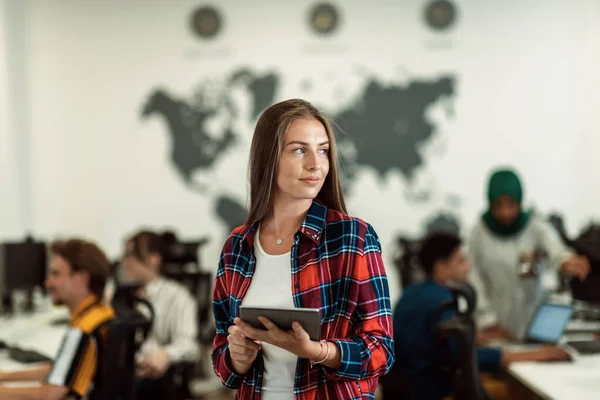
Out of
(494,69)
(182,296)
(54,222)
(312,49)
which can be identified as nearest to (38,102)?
(54,222)

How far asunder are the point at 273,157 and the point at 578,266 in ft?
8.63

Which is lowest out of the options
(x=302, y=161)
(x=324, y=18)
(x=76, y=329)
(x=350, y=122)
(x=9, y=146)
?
(x=76, y=329)

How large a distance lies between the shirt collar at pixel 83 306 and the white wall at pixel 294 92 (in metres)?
3.25

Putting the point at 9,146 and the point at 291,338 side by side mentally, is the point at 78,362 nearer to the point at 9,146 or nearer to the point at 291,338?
the point at 291,338

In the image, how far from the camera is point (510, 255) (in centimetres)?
402

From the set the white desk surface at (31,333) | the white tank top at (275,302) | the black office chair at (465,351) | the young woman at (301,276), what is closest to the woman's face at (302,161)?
the young woman at (301,276)

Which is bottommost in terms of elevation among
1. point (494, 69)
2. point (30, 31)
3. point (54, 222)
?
point (54, 222)

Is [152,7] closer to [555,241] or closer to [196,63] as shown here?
[196,63]

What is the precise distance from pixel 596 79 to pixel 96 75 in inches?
174

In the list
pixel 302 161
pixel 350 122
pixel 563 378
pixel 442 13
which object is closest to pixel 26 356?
pixel 563 378

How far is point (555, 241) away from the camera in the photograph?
13.0 ft

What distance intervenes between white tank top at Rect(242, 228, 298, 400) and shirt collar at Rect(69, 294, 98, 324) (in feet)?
5.55

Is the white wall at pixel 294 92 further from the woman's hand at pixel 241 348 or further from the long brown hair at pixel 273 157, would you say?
the woman's hand at pixel 241 348

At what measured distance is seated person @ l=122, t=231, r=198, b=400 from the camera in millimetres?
3336
